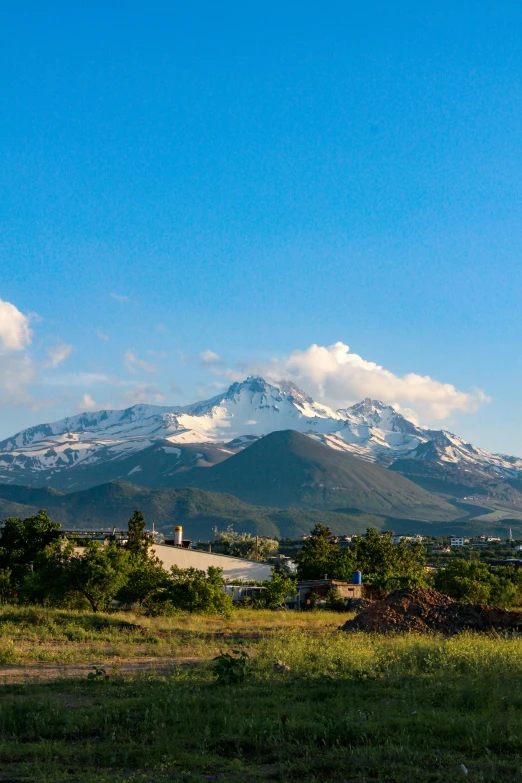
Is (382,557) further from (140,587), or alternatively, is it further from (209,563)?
(140,587)

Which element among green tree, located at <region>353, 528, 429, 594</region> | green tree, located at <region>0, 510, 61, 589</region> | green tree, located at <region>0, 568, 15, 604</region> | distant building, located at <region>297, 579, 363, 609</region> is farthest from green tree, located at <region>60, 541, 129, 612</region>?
green tree, located at <region>353, 528, 429, 594</region>

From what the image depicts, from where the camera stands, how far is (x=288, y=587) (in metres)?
54.6

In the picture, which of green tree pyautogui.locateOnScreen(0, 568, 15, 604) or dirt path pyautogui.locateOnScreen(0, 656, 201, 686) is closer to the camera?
dirt path pyautogui.locateOnScreen(0, 656, 201, 686)

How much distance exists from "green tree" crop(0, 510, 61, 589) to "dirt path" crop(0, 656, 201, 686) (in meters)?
31.5

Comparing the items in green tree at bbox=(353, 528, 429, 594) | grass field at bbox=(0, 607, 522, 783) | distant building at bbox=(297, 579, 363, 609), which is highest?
green tree at bbox=(353, 528, 429, 594)

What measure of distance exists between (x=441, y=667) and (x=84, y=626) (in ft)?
61.4

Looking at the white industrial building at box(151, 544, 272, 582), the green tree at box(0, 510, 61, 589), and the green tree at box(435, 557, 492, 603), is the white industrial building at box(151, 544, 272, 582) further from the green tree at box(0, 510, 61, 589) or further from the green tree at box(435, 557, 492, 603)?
the green tree at box(435, 557, 492, 603)

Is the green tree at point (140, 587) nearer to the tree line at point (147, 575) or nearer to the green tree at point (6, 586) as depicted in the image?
the tree line at point (147, 575)

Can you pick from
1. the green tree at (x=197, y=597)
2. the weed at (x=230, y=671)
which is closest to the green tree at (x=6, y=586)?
the green tree at (x=197, y=597)

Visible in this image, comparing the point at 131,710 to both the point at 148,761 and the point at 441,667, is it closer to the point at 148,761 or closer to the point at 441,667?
the point at 148,761

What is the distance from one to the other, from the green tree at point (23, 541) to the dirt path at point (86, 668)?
31476mm

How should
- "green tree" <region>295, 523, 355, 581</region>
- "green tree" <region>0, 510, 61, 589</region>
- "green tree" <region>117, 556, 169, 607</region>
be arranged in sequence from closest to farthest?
1. "green tree" <region>117, 556, 169, 607</region>
2. "green tree" <region>0, 510, 61, 589</region>
3. "green tree" <region>295, 523, 355, 581</region>

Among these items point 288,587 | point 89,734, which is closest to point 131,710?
point 89,734

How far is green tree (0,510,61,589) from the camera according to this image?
5284cm
